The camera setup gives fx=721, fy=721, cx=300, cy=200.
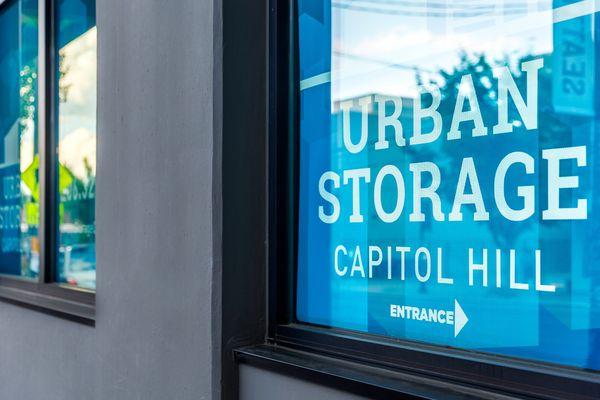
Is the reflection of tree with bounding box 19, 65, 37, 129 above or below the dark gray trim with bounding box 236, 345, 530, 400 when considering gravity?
above

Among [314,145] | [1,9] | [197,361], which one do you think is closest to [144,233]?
[197,361]

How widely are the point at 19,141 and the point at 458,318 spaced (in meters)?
3.91

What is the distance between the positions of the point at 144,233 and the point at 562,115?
186cm

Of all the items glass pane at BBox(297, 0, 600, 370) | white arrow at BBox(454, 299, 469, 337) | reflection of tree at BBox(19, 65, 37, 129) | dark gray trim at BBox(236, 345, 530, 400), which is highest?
→ reflection of tree at BBox(19, 65, 37, 129)

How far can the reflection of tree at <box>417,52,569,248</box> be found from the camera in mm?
1925

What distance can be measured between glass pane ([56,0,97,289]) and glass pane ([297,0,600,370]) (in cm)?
180

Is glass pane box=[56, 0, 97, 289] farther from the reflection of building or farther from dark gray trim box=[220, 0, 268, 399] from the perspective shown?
dark gray trim box=[220, 0, 268, 399]

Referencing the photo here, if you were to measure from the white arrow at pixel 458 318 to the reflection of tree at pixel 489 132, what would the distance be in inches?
9.3

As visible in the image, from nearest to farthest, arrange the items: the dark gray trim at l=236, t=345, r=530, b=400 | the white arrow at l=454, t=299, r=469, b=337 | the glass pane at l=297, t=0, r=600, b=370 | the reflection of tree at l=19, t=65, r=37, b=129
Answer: the glass pane at l=297, t=0, r=600, b=370, the dark gray trim at l=236, t=345, r=530, b=400, the white arrow at l=454, t=299, r=469, b=337, the reflection of tree at l=19, t=65, r=37, b=129

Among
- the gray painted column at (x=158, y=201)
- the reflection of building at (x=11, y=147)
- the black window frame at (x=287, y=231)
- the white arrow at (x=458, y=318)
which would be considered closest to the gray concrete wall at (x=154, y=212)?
the gray painted column at (x=158, y=201)

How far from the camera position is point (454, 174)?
2.15 meters

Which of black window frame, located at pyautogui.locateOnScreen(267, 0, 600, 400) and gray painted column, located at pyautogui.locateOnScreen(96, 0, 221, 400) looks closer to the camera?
black window frame, located at pyautogui.locateOnScreen(267, 0, 600, 400)

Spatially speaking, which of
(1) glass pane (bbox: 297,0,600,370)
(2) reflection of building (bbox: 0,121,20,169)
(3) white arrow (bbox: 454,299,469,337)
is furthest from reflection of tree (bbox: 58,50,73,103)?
(3) white arrow (bbox: 454,299,469,337)

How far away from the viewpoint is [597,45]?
182 centimetres
